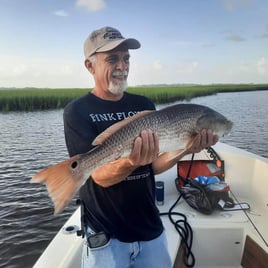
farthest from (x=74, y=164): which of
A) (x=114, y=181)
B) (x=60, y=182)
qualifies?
(x=114, y=181)

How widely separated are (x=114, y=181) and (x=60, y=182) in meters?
0.33

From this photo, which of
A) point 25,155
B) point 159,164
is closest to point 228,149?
point 159,164

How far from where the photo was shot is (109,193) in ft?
Result: 6.70

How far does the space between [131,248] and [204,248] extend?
1992 millimetres

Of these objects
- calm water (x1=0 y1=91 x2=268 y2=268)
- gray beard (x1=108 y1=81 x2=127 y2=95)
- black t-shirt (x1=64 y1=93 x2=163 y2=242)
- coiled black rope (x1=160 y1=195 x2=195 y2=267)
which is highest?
gray beard (x1=108 y1=81 x2=127 y2=95)

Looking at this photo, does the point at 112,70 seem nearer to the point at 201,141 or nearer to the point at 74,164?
the point at 74,164

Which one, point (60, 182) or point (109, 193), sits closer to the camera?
point (60, 182)

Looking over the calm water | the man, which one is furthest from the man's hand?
the calm water

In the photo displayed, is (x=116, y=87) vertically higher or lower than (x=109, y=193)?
higher

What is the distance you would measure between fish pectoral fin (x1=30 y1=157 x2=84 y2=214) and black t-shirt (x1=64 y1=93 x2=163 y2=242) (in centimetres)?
23

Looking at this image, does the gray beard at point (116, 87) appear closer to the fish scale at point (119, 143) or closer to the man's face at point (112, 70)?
the man's face at point (112, 70)

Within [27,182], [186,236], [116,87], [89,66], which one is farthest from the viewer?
[27,182]

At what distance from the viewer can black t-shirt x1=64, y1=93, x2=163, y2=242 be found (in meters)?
2.04

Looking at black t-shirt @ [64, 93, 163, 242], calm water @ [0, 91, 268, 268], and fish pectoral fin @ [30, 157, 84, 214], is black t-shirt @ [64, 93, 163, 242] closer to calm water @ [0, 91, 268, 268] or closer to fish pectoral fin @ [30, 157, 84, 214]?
fish pectoral fin @ [30, 157, 84, 214]
